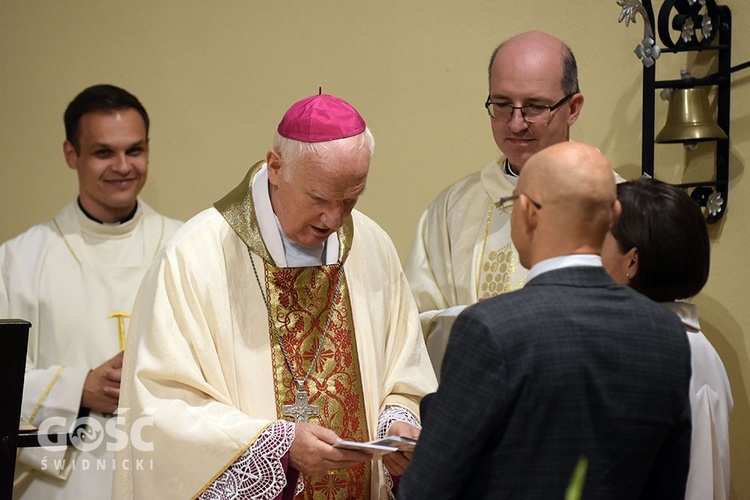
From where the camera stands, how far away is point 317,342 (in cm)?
345

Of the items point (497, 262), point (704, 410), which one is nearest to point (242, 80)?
point (497, 262)

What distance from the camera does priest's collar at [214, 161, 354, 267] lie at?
3371mm

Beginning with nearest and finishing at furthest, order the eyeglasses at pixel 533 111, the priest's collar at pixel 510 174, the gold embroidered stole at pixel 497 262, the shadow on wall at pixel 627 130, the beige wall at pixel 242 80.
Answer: the eyeglasses at pixel 533 111, the gold embroidered stole at pixel 497 262, the priest's collar at pixel 510 174, the shadow on wall at pixel 627 130, the beige wall at pixel 242 80

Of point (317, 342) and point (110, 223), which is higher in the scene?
point (110, 223)

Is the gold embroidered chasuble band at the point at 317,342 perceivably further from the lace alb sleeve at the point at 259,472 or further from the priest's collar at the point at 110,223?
the priest's collar at the point at 110,223

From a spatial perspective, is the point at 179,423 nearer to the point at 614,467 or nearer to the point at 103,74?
the point at 614,467

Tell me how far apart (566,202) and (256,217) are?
137cm

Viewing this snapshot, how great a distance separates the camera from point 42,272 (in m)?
4.65

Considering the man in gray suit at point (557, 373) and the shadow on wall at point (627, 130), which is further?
the shadow on wall at point (627, 130)

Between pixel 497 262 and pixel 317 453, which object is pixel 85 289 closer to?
pixel 497 262

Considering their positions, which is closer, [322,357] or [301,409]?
[301,409]

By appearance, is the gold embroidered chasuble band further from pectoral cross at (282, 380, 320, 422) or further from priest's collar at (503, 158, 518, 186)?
priest's collar at (503, 158, 518, 186)

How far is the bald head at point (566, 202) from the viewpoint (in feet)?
7.46

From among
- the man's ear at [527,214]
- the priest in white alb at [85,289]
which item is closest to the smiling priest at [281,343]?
the man's ear at [527,214]
